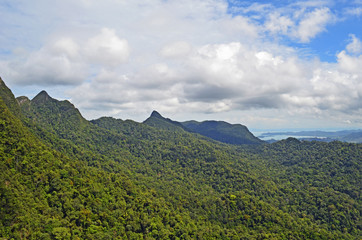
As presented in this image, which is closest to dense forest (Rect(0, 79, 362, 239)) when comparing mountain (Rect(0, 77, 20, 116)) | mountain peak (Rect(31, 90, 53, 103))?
mountain (Rect(0, 77, 20, 116))

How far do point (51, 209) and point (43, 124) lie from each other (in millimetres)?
93711

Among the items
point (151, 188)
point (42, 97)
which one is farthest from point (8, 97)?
point (151, 188)

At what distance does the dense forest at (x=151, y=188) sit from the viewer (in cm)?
4928

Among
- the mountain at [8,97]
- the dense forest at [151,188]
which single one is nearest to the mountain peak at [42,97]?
the dense forest at [151,188]

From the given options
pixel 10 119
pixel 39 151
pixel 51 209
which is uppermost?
pixel 10 119

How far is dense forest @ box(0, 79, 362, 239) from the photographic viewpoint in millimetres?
49281

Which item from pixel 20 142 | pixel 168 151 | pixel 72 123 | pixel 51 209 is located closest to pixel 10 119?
pixel 20 142

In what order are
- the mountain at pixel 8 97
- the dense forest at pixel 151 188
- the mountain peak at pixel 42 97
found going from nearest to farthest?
the dense forest at pixel 151 188 → the mountain at pixel 8 97 → the mountain peak at pixel 42 97

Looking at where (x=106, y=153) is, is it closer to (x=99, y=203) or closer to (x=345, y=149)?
(x=99, y=203)

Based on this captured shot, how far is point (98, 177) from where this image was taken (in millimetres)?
71500

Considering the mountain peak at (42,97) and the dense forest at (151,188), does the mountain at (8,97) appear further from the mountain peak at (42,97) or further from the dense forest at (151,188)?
the mountain peak at (42,97)

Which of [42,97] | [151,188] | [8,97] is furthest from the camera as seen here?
[42,97]

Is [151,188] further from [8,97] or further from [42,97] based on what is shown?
[42,97]

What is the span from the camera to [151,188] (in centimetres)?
9144
